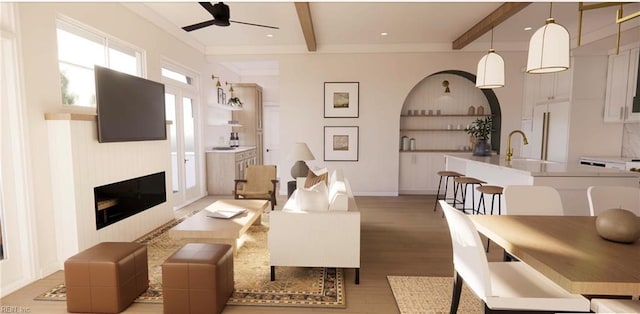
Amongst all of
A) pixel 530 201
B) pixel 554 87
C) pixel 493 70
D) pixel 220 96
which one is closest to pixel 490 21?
pixel 493 70


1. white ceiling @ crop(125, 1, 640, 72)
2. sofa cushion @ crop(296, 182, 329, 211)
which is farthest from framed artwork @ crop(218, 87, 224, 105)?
sofa cushion @ crop(296, 182, 329, 211)

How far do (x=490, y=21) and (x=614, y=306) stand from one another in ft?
13.7

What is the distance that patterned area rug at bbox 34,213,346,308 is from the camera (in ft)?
8.11

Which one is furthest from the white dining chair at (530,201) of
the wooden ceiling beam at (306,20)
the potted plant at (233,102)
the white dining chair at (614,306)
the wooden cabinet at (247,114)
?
the wooden cabinet at (247,114)

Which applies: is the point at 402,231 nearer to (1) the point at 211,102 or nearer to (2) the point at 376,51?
(2) the point at 376,51

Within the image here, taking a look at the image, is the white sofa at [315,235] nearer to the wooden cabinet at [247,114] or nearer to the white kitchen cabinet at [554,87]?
the white kitchen cabinet at [554,87]

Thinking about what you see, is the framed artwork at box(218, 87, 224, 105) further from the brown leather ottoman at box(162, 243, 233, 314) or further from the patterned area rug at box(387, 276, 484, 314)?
the patterned area rug at box(387, 276, 484, 314)

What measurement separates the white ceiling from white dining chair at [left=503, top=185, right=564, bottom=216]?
112 inches

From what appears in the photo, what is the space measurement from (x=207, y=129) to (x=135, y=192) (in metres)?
2.89

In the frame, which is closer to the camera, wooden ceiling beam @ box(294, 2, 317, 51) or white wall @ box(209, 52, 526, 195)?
wooden ceiling beam @ box(294, 2, 317, 51)

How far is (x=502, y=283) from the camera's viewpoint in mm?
1770

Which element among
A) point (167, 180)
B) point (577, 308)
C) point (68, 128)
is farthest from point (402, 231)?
point (68, 128)

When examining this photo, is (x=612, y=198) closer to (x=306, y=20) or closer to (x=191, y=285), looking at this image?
(x=191, y=285)

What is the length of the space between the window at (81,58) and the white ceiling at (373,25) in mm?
687
